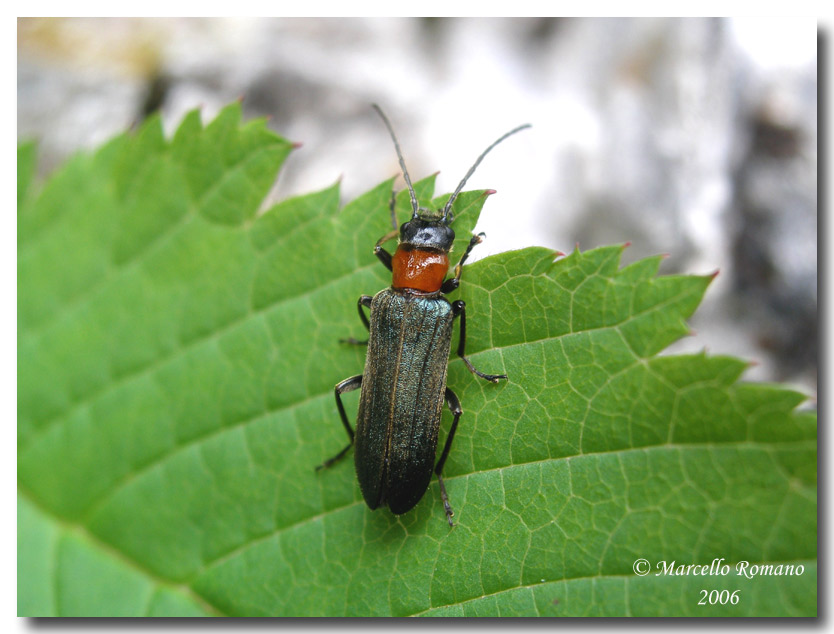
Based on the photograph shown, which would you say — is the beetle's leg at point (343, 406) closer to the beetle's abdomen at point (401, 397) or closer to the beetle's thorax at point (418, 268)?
the beetle's abdomen at point (401, 397)

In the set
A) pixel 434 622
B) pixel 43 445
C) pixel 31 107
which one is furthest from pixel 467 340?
pixel 31 107

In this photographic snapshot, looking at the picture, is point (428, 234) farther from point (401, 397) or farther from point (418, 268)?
point (401, 397)

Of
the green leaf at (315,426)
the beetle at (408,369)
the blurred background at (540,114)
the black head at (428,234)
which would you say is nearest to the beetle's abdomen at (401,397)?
the beetle at (408,369)

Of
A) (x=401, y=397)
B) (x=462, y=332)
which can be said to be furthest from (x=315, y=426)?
(x=462, y=332)

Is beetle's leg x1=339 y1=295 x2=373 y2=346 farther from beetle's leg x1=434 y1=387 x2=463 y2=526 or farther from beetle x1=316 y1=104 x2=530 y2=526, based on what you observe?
beetle's leg x1=434 y1=387 x2=463 y2=526

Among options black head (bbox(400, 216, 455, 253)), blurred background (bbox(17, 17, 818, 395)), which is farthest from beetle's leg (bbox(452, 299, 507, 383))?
blurred background (bbox(17, 17, 818, 395))

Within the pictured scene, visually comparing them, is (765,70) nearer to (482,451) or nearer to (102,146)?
(482,451)

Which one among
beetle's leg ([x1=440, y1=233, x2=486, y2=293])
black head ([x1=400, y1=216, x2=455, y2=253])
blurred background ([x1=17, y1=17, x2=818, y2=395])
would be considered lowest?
beetle's leg ([x1=440, y1=233, x2=486, y2=293])
